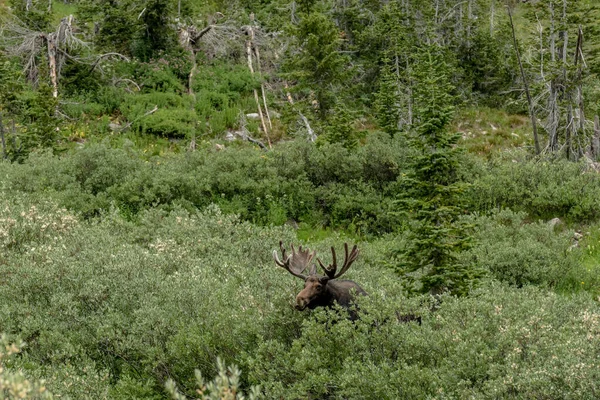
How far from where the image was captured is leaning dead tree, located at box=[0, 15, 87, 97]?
74.4ft

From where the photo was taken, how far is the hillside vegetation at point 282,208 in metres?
6.11

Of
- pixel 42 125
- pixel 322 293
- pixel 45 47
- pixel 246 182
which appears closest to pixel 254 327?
pixel 322 293

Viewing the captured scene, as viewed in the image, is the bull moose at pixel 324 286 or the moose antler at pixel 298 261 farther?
the moose antler at pixel 298 261

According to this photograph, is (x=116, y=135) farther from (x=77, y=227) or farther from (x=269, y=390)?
(x=269, y=390)

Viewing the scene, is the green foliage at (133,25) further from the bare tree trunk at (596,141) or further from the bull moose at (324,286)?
the bull moose at (324,286)

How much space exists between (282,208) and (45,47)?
13.6 meters

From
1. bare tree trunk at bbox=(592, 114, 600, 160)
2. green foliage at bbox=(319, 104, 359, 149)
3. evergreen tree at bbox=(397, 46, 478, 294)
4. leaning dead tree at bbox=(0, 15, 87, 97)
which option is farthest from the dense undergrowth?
leaning dead tree at bbox=(0, 15, 87, 97)

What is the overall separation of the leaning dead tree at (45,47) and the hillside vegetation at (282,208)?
88mm

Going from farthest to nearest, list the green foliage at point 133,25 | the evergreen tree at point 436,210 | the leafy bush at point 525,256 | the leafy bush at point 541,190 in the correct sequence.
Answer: the green foliage at point 133,25
the leafy bush at point 541,190
the leafy bush at point 525,256
the evergreen tree at point 436,210

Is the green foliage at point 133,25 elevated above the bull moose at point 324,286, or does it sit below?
above

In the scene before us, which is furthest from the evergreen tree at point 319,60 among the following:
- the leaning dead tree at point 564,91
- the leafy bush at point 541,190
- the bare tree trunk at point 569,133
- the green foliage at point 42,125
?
the green foliage at point 42,125

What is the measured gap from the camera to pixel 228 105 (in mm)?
24609

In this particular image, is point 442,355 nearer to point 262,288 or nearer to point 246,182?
point 262,288

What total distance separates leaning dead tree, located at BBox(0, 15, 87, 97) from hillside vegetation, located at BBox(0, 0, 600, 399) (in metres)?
0.09
